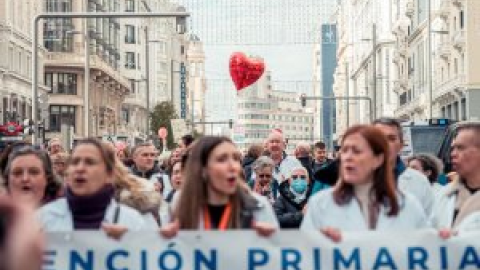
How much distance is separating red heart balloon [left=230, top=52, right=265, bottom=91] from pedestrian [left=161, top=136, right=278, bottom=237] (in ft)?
85.4

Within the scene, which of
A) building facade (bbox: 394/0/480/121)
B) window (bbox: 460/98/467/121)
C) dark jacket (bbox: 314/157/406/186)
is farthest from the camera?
window (bbox: 460/98/467/121)

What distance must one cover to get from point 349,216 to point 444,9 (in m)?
58.3

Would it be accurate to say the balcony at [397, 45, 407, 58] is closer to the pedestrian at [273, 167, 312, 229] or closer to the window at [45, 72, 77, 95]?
the window at [45, 72, 77, 95]

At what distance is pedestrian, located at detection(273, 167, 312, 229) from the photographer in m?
9.84

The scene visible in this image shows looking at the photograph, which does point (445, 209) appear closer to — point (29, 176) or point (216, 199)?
point (216, 199)

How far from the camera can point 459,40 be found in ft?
190

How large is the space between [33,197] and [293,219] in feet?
11.6

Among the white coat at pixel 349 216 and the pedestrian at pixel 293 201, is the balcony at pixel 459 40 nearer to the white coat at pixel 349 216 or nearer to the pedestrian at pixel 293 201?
the pedestrian at pixel 293 201

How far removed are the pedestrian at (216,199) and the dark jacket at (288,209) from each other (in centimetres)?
400

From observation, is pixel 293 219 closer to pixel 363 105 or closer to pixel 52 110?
pixel 52 110

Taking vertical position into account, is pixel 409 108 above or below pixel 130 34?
below

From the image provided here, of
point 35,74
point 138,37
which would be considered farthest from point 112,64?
point 35,74

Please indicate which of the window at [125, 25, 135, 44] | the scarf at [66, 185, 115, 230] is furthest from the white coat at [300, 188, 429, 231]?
the window at [125, 25, 135, 44]

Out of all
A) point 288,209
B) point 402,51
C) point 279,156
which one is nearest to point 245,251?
point 288,209
